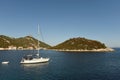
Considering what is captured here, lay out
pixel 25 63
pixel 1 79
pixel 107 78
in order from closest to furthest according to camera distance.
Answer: pixel 1 79, pixel 107 78, pixel 25 63

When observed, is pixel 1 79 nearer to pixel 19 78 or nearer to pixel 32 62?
pixel 19 78

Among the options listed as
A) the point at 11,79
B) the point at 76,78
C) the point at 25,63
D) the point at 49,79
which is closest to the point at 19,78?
the point at 11,79

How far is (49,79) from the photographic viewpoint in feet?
201

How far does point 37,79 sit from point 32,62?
148 ft

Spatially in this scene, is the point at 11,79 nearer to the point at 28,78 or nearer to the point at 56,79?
the point at 28,78

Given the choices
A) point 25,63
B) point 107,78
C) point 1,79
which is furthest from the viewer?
point 25,63

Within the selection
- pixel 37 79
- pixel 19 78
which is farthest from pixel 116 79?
pixel 19 78

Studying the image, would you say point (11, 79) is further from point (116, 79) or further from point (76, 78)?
point (116, 79)

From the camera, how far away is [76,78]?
208ft

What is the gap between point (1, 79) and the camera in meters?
60.5

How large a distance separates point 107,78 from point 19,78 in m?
31.1

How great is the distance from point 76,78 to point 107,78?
11199 mm

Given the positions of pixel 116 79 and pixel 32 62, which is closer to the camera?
pixel 116 79

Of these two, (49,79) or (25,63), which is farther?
(25,63)
